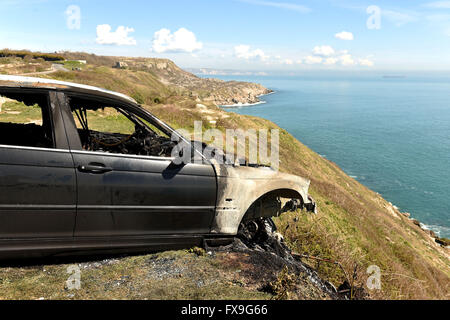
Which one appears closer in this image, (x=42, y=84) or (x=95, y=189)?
(x=95, y=189)

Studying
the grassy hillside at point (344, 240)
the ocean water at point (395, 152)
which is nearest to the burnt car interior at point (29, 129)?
the grassy hillside at point (344, 240)

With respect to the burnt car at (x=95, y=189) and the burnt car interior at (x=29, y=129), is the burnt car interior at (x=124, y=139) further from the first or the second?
the burnt car interior at (x=29, y=129)

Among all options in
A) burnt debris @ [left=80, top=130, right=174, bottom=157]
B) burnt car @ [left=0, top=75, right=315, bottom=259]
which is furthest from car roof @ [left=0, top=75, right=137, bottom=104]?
burnt debris @ [left=80, top=130, right=174, bottom=157]

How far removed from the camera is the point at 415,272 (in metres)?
11.6

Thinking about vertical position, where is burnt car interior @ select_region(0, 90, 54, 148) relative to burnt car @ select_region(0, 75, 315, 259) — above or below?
above

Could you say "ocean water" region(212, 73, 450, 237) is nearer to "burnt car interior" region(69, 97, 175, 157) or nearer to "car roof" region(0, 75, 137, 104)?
"burnt car interior" region(69, 97, 175, 157)

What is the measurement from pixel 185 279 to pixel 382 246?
41.6 ft

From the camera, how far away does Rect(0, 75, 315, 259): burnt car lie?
2.95 metres

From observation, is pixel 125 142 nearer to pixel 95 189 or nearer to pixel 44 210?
pixel 95 189

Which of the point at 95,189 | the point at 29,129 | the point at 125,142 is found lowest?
the point at 95,189

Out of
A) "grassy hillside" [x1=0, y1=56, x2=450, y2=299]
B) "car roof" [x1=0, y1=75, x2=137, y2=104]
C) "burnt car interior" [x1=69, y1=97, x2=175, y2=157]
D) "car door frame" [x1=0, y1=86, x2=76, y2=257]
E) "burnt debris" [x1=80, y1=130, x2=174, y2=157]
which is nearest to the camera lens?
"car door frame" [x1=0, y1=86, x2=76, y2=257]

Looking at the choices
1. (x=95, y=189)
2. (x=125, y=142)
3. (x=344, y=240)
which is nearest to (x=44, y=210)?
(x=95, y=189)

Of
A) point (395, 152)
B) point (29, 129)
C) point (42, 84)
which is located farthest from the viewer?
point (395, 152)

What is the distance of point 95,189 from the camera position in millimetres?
3141
